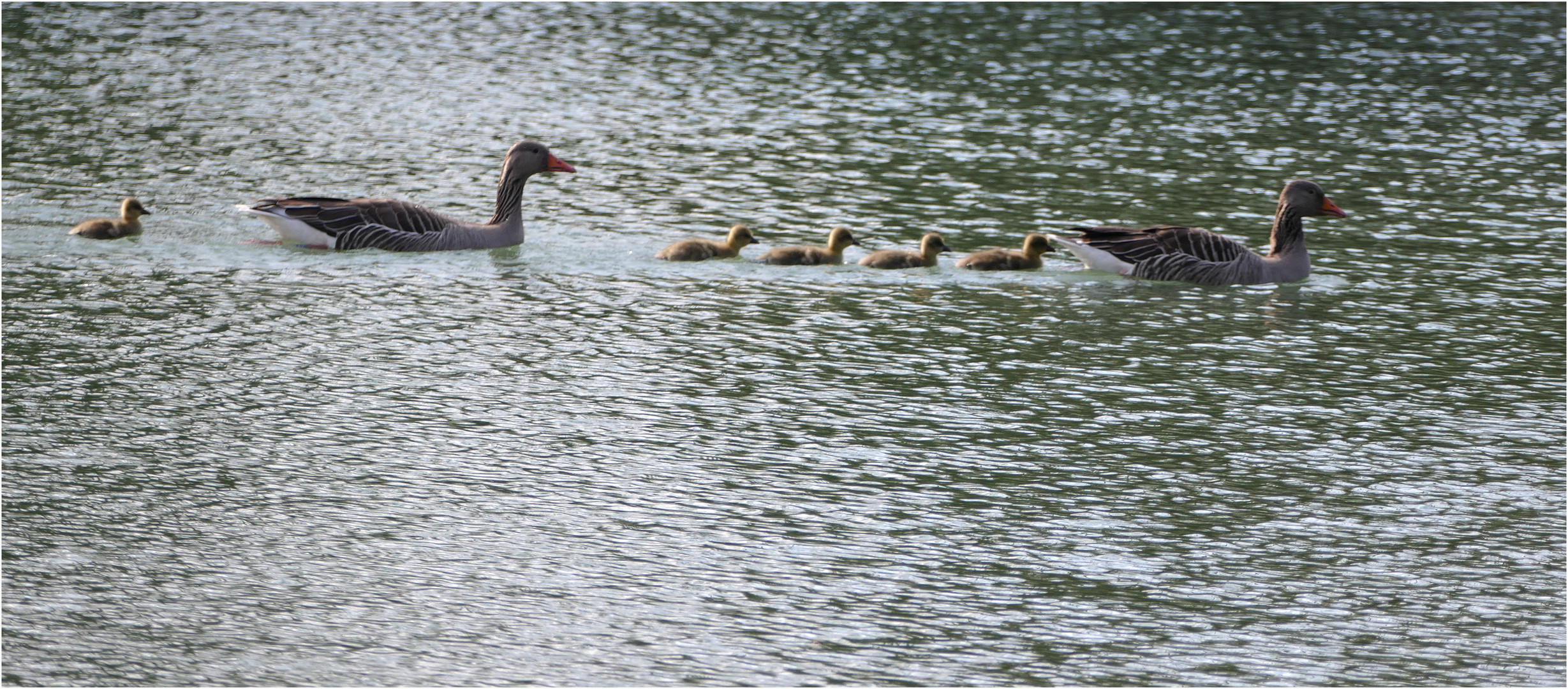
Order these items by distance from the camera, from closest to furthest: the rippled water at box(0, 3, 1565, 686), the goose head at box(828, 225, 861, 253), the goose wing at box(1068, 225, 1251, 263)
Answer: the rippled water at box(0, 3, 1565, 686)
the goose wing at box(1068, 225, 1251, 263)
the goose head at box(828, 225, 861, 253)

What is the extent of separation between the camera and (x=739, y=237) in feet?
61.4

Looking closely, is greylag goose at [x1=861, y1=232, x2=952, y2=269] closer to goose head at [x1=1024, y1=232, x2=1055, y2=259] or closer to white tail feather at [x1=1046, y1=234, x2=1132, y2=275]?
goose head at [x1=1024, y1=232, x2=1055, y2=259]

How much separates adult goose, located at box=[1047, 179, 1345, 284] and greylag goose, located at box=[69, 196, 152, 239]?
9360mm

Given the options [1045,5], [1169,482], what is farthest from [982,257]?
[1045,5]

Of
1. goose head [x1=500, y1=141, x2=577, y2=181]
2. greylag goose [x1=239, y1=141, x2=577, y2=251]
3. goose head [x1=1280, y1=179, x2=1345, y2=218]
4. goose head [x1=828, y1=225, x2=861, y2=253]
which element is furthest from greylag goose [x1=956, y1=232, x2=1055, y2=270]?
greylag goose [x1=239, y1=141, x2=577, y2=251]

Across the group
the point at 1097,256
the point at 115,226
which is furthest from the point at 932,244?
the point at 115,226

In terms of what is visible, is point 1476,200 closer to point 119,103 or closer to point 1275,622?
point 1275,622

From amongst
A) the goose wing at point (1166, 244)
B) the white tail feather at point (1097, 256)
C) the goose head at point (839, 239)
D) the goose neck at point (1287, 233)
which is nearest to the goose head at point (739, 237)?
the goose head at point (839, 239)

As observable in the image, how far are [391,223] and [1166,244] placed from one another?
7.86 m

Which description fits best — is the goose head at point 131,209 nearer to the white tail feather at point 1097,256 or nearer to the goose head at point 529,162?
the goose head at point 529,162

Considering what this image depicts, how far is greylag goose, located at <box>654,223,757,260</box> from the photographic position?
60.8 ft

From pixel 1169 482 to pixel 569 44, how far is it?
2445 cm

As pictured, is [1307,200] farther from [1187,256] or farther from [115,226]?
[115,226]

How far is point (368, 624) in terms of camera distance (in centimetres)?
939
